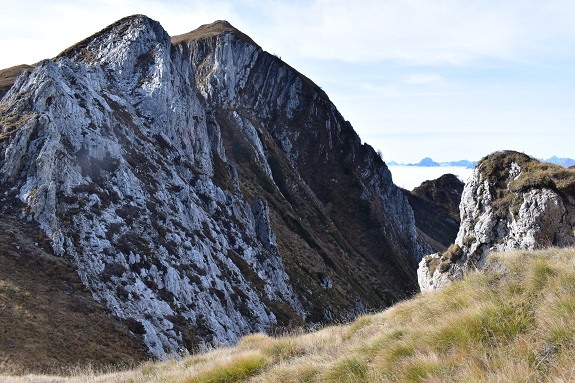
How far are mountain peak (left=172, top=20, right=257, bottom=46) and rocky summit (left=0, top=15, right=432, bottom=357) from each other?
3.07m

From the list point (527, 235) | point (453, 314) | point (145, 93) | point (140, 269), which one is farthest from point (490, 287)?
point (145, 93)

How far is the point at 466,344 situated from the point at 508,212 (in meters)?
21.4

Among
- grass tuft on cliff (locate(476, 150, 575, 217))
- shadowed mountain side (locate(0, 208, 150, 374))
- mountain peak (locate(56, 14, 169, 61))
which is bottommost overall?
shadowed mountain side (locate(0, 208, 150, 374))

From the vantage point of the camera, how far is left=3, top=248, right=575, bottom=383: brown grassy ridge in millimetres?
5191

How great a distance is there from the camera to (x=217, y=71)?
102062mm

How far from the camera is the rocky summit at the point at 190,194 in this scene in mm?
29031

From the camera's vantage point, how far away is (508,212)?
2406 centimetres

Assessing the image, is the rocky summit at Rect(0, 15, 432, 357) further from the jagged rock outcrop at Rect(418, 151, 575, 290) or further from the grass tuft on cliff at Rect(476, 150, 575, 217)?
the grass tuft on cliff at Rect(476, 150, 575, 217)

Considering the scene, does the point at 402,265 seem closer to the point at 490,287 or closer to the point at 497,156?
the point at 497,156

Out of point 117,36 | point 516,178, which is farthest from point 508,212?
point 117,36

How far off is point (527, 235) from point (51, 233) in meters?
31.8

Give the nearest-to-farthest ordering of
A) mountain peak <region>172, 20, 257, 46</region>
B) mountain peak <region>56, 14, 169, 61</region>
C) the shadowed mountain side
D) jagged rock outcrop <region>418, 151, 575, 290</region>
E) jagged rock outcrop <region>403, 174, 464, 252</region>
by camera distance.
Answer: the shadowed mountain side < jagged rock outcrop <region>418, 151, 575, 290</region> < mountain peak <region>56, 14, 169, 61</region> < mountain peak <region>172, 20, 257, 46</region> < jagged rock outcrop <region>403, 174, 464, 252</region>

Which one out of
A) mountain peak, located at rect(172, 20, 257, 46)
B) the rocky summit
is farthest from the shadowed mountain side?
mountain peak, located at rect(172, 20, 257, 46)

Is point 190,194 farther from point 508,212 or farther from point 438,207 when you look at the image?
point 438,207
